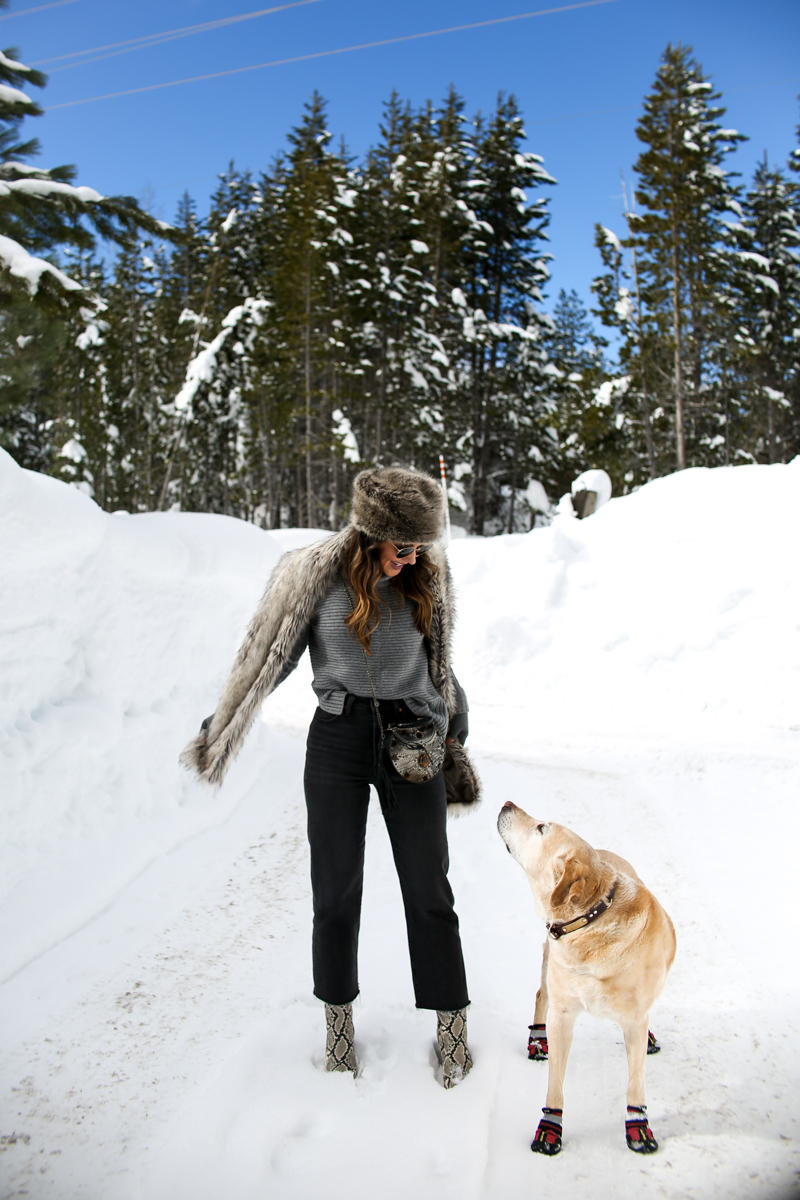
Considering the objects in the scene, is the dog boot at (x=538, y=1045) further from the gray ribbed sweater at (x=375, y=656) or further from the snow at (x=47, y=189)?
the snow at (x=47, y=189)

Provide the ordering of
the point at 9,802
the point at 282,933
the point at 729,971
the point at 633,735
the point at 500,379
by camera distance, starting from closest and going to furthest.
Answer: the point at 729,971, the point at 282,933, the point at 9,802, the point at 633,735, the point at 500,379

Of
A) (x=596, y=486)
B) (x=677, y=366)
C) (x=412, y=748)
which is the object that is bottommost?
(x=412, y=748)

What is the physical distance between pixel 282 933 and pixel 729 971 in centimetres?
201

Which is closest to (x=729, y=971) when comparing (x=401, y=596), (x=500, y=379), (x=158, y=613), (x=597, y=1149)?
(x=597, y=1149)

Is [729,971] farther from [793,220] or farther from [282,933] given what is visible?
[793,220]

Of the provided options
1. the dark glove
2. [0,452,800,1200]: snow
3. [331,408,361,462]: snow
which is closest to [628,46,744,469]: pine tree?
[331,408,361,462]: snow

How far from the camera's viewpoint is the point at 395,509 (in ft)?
8.17

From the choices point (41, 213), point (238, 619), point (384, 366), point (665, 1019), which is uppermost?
point (384, 366)

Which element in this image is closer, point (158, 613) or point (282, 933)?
point (282, 933)

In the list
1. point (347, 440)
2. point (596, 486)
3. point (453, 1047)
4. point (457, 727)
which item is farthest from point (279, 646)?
point (347, 440)

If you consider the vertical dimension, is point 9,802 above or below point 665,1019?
above

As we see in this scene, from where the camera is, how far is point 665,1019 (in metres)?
2.66

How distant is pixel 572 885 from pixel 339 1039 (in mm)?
1031

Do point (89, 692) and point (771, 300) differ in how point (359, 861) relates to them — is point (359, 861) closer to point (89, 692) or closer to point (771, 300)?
point (89, 692)
